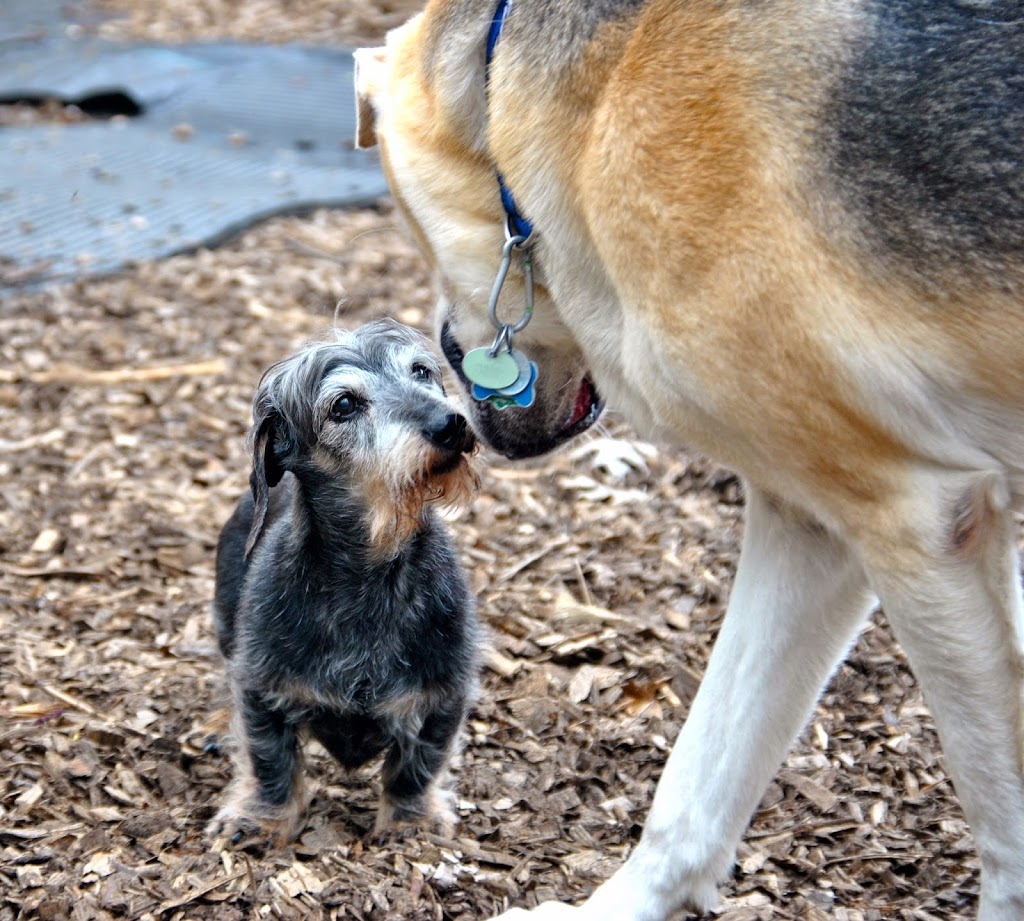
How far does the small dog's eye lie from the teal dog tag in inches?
20.0

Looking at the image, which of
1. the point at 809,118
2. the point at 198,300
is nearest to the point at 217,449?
the point at 198,300

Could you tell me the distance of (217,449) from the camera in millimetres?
5664

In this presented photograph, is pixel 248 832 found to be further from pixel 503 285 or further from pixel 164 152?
pixel 164 152

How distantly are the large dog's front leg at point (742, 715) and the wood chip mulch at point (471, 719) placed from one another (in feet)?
0.66

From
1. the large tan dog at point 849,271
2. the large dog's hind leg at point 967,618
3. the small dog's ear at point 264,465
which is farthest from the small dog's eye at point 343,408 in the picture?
the large dog's hind leg at point 967,618

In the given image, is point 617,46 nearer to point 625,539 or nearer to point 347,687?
point 347,687

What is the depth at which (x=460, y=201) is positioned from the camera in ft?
10.8

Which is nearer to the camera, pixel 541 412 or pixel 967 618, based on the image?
pixel 967 618

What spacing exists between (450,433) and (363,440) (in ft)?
0.77

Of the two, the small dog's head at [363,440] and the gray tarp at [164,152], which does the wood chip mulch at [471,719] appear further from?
the gray tarp at [164,152]

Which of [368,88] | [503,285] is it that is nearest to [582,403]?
[503,285]

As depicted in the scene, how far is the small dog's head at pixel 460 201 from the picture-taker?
3240 millimetres

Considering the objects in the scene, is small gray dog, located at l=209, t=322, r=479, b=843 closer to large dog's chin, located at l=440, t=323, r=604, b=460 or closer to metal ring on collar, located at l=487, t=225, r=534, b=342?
large dog's chin, located at l=440, t=323, r=604, b=460

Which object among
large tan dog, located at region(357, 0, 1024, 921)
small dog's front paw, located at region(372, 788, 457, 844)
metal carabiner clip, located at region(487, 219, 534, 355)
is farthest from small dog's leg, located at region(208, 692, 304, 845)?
large tan dog, located at region(357, 0, 1024, 921)
